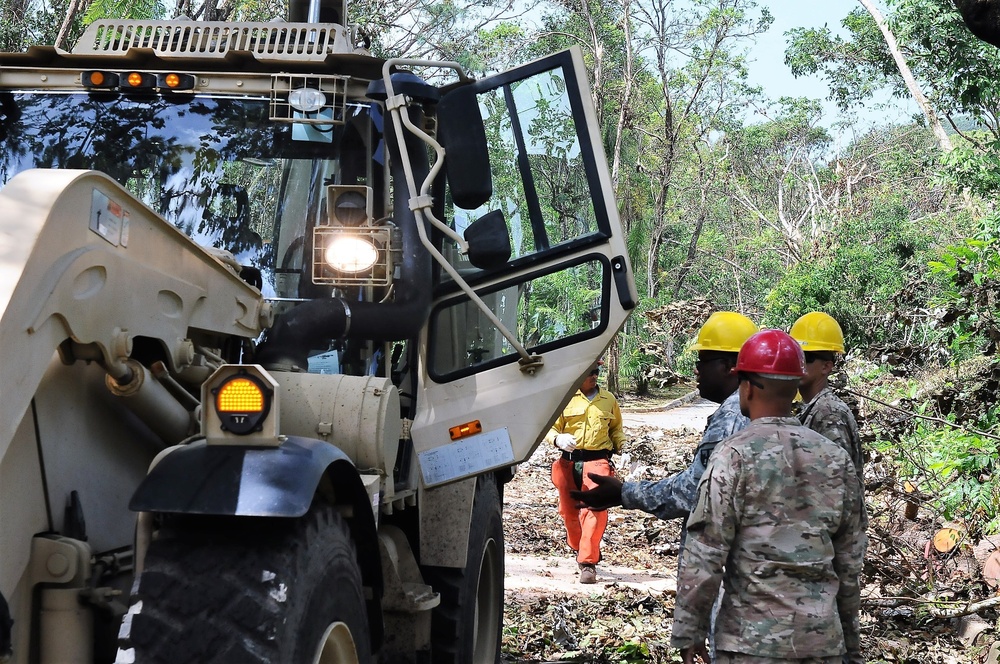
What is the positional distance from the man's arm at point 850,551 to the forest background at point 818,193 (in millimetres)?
1534

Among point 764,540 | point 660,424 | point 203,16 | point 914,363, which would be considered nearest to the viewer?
point 764,540

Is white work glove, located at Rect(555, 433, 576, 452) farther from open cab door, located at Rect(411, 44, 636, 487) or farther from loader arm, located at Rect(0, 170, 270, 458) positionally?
loader arm, located at Rect(0, 170, 270, 458)

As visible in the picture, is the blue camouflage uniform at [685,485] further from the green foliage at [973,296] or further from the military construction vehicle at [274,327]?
the green foliage at [973,296]

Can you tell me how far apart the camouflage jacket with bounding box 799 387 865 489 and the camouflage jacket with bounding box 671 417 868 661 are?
1.29 m

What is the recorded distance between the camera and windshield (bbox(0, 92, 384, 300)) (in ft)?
14.6

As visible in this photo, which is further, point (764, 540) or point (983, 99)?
point (983, 99)

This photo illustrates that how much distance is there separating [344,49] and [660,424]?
19293 mm

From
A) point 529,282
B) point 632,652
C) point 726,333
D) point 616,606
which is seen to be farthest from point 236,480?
point 616,606

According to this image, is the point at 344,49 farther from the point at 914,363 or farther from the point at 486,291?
the point at 914,363

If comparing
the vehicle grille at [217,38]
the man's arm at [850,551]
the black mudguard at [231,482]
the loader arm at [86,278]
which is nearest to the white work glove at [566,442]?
the vehicle grille at [217,38]

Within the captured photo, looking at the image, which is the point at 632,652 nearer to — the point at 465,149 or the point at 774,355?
the point at 774,355

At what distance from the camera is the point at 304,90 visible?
4.50 metres

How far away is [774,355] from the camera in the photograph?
12.4 feet

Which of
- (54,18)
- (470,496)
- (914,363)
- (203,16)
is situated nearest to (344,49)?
(470,496)
